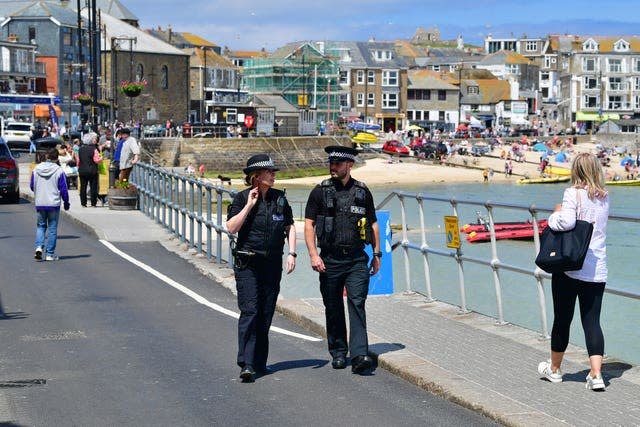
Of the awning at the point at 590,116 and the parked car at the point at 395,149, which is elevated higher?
the awning at the point at 590,116

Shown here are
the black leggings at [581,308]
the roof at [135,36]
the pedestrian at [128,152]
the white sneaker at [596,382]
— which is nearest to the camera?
the white sneaker at [596,382]

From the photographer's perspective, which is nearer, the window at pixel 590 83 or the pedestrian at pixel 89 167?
the pedestrian at pixel 89 167

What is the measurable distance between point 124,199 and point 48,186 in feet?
31.1

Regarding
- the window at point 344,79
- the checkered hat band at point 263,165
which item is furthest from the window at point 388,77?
the checkered hat band at point 263,165

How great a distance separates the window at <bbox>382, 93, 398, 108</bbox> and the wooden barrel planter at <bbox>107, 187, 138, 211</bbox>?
4508 inches

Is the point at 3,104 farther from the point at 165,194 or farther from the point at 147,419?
the point at 147,419

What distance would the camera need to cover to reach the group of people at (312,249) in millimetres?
9586

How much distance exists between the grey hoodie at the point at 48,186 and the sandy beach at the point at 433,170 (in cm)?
6314

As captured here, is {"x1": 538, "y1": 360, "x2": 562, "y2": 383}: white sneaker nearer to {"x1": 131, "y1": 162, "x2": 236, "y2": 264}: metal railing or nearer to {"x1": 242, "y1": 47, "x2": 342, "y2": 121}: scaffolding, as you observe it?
{"x1": 131, "y1": 162, "x2": 236, "y2": 264}: metal railing

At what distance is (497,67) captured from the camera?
181250mm

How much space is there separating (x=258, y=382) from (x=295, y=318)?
308 centimetres

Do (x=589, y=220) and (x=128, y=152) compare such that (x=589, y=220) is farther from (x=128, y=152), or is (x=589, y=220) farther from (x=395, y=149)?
(x=395, y=149)

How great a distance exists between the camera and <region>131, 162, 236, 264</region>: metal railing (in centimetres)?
1870

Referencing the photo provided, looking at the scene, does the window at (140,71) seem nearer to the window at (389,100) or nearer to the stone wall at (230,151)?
the stone wall at (230,151)
